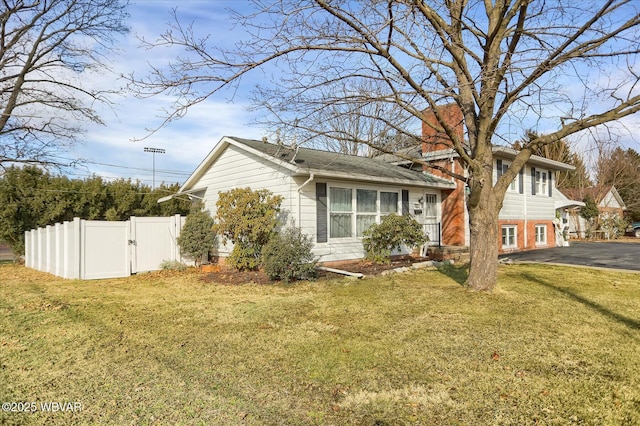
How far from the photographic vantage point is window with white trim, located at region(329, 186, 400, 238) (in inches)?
448

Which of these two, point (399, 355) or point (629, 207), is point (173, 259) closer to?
point (399, 355)

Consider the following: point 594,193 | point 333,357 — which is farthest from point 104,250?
point 594,193

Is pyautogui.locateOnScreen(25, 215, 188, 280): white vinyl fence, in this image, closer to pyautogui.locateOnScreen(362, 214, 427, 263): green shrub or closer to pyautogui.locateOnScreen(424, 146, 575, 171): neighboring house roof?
pyautogui.locateOnScreen(362, 214, 427, 263): green shrub

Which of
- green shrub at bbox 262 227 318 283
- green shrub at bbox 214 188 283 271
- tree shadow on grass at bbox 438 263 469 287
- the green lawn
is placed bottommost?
the green lawn

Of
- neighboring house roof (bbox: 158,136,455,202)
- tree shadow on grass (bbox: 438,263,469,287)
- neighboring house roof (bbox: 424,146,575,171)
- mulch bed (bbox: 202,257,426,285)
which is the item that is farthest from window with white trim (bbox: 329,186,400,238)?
neighboring house roof (bbox: 424,146,575,171)

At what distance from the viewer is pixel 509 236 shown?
56.1ft

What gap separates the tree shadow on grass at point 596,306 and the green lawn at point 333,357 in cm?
3

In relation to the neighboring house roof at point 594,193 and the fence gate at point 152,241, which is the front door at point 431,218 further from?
the neighboring house roof at point 594,193

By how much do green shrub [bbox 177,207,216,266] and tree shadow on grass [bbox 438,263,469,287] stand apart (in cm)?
717

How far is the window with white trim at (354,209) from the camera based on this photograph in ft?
37.4

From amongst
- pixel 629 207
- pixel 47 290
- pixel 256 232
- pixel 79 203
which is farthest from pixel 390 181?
pixel 629 207

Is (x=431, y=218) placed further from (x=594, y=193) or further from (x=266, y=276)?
(x=594, y=193)

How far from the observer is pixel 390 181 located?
1199 cm

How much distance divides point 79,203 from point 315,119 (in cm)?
1654
